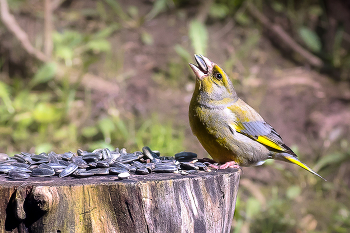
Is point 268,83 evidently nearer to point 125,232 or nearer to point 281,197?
point 281,197

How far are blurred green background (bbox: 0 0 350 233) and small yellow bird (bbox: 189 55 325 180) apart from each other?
62.3 inches

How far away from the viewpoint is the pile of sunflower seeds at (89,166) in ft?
8.20

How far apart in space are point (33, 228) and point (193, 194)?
3.20 ft

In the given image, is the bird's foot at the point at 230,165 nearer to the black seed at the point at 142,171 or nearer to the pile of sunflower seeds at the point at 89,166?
the pile of sunflower seeds at the point at 89,166

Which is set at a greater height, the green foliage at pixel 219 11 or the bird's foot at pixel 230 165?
the green foliage at pixel 219 11

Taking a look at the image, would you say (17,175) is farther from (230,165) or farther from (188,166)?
(230,165)

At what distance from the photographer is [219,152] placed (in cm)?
316

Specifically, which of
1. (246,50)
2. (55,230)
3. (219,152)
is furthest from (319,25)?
(55,230)

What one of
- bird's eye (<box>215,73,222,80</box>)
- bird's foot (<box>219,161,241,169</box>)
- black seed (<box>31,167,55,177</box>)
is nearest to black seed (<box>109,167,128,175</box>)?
black seed (<box>31,167,55,177</box>)

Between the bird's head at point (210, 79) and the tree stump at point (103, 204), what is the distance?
1.07 m

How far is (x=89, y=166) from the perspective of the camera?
2674 millimetres

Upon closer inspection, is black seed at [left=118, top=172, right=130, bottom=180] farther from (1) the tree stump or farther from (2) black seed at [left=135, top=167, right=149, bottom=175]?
(2) black seed at [left=135, top=167, right=149, bottom=175]

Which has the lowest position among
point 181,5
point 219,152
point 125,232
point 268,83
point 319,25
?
point 125,232

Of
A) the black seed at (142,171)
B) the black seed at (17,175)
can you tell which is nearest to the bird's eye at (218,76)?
the black seed at (142,171)
